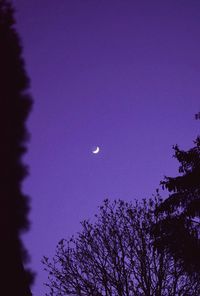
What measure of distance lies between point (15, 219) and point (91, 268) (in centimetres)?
1416

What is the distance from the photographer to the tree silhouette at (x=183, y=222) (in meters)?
14.4

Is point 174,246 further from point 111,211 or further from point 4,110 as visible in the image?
point 4,110

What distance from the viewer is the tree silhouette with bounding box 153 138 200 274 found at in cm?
1438

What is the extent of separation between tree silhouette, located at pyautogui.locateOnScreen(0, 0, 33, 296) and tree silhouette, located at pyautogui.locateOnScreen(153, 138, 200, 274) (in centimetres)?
889

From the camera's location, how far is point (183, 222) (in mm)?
14922

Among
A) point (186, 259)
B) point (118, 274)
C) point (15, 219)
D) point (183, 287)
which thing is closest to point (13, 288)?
point (15, 219)

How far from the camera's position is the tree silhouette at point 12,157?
19.2 feet

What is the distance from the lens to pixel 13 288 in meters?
5.61

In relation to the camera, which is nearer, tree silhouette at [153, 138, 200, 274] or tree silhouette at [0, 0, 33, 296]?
tree silhouette at [0, 0, 33, 296]

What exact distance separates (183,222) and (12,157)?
9.96m

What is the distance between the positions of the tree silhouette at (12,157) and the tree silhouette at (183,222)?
889 cm

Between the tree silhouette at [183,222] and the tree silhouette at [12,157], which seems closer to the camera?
the tree silhouette at [12,157]

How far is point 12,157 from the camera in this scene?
7.33 meters

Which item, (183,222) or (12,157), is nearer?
(12,157)
